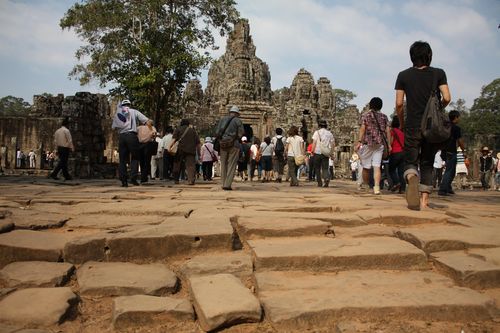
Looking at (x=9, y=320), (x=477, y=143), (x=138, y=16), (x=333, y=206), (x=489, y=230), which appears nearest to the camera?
(x=9, y=320)

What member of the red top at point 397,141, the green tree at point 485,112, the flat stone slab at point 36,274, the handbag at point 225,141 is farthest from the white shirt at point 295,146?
the green tree at point 485,112

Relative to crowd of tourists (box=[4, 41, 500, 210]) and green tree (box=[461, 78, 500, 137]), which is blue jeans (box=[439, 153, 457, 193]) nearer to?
crowd of tourists (box=[4, 41, 500, 210])

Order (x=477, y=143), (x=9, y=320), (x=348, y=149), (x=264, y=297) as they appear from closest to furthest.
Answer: (x=9, y=320), (x=264, y=297), (x=477, y=143), (x=348, y=149)

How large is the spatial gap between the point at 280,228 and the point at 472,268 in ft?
4.66

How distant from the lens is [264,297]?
2275 mm

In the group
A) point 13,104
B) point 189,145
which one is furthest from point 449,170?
point 13,104

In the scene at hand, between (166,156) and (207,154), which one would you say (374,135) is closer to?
(207,154)

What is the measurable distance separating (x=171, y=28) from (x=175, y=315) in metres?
16.4

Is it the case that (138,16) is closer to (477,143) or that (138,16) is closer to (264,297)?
(264,297)

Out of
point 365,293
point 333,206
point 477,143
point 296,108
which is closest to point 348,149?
point 296,108

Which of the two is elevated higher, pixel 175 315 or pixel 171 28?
pixel 171 28

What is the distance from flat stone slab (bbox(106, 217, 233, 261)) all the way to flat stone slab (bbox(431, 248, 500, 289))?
1481 mm

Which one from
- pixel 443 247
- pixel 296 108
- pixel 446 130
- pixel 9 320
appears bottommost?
pixel 9 320

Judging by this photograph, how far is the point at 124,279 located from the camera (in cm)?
252
